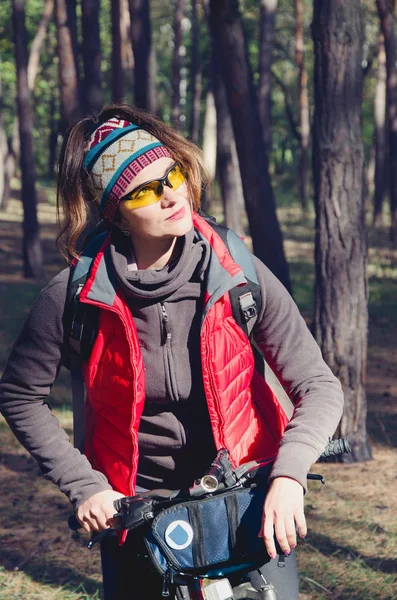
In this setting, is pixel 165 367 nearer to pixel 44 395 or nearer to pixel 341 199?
pixel 44 395

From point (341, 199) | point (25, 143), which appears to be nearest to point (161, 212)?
point (341, 199)

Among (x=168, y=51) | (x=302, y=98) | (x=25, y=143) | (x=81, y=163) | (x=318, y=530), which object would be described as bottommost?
(x=168, y=51)

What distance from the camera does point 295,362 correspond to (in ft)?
8.11

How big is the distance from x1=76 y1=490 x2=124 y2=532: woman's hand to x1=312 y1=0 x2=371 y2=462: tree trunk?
4.64m

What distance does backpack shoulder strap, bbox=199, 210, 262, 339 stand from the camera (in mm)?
2418

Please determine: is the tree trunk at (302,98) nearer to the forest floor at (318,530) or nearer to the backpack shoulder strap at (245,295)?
the forest floor at (318,530)

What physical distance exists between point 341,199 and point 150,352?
4.52m

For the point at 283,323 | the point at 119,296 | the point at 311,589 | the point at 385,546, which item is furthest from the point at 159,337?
the point at 385,546

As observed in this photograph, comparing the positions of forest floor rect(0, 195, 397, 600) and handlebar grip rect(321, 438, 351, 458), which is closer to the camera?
handlebar grip rect(321, 438, 351, 458)

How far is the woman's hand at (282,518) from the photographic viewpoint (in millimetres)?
2145

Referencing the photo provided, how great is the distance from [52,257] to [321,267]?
1534cm

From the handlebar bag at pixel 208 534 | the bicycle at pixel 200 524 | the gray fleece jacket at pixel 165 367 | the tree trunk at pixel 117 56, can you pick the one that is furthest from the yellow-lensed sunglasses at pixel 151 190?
the tree trunk at pixel 117 56

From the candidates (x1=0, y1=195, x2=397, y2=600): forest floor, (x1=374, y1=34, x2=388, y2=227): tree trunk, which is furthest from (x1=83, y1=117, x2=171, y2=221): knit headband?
(x1=374, y1=34, x2=388, y2=227): tree trunk

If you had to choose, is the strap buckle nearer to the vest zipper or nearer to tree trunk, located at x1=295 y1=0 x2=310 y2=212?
the vest zipper
